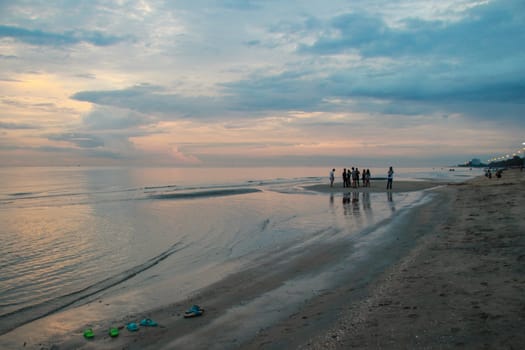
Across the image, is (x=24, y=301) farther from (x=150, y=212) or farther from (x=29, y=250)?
(x=150, y=212)

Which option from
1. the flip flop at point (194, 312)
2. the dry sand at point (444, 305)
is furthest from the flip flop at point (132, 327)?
the dry sand at point (444, 305)

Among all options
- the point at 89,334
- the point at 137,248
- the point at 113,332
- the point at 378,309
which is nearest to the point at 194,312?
the point at 113,332

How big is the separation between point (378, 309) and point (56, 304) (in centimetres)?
792

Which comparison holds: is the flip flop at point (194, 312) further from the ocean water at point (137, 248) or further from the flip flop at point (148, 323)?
the ocean water at point (137, 248)

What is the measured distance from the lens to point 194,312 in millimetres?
7730

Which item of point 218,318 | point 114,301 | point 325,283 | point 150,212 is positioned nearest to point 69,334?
point 114,301

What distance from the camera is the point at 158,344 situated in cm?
645

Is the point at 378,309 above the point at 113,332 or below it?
above

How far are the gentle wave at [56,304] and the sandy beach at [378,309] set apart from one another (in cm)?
183

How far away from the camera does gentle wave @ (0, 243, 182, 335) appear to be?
327 inches

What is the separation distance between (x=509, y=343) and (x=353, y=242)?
9.93 meters

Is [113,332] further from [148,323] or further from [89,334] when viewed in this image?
[148,323]

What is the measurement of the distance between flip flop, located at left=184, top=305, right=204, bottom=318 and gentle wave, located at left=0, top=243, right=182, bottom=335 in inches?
138

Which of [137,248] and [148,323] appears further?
[137,248]
